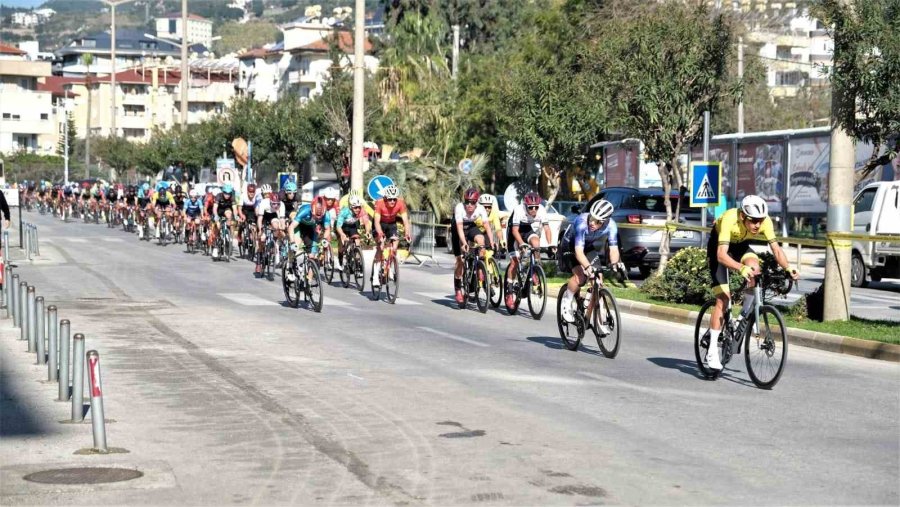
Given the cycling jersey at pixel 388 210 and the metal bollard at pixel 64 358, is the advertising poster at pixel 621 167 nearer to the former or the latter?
the cycling jersey at pixel 388 210

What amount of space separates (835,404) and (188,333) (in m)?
8.38

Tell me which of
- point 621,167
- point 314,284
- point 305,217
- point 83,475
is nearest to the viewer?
point 83,475

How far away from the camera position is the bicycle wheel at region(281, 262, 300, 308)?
A: 70.3 feet

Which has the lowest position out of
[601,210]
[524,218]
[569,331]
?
[569,331]

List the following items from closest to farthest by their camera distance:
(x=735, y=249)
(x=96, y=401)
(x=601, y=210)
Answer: (x=96, y=401), (x=735, y=249), (x=601, y=210)

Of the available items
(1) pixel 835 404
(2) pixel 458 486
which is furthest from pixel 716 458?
(1) pixel 835 404

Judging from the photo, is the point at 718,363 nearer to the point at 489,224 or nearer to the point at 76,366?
the point at 76,366

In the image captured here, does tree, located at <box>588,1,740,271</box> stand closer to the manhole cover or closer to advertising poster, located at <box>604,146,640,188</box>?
the manhole cover

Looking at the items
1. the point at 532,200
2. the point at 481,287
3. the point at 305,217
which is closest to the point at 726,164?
the point at 305,217

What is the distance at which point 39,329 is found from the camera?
1376 centimetres

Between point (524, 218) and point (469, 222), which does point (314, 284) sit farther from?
point (524, 218)

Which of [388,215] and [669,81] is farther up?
[669,81]

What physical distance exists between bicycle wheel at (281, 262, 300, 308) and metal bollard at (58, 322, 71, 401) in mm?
9747

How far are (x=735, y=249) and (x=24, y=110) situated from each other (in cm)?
13535
